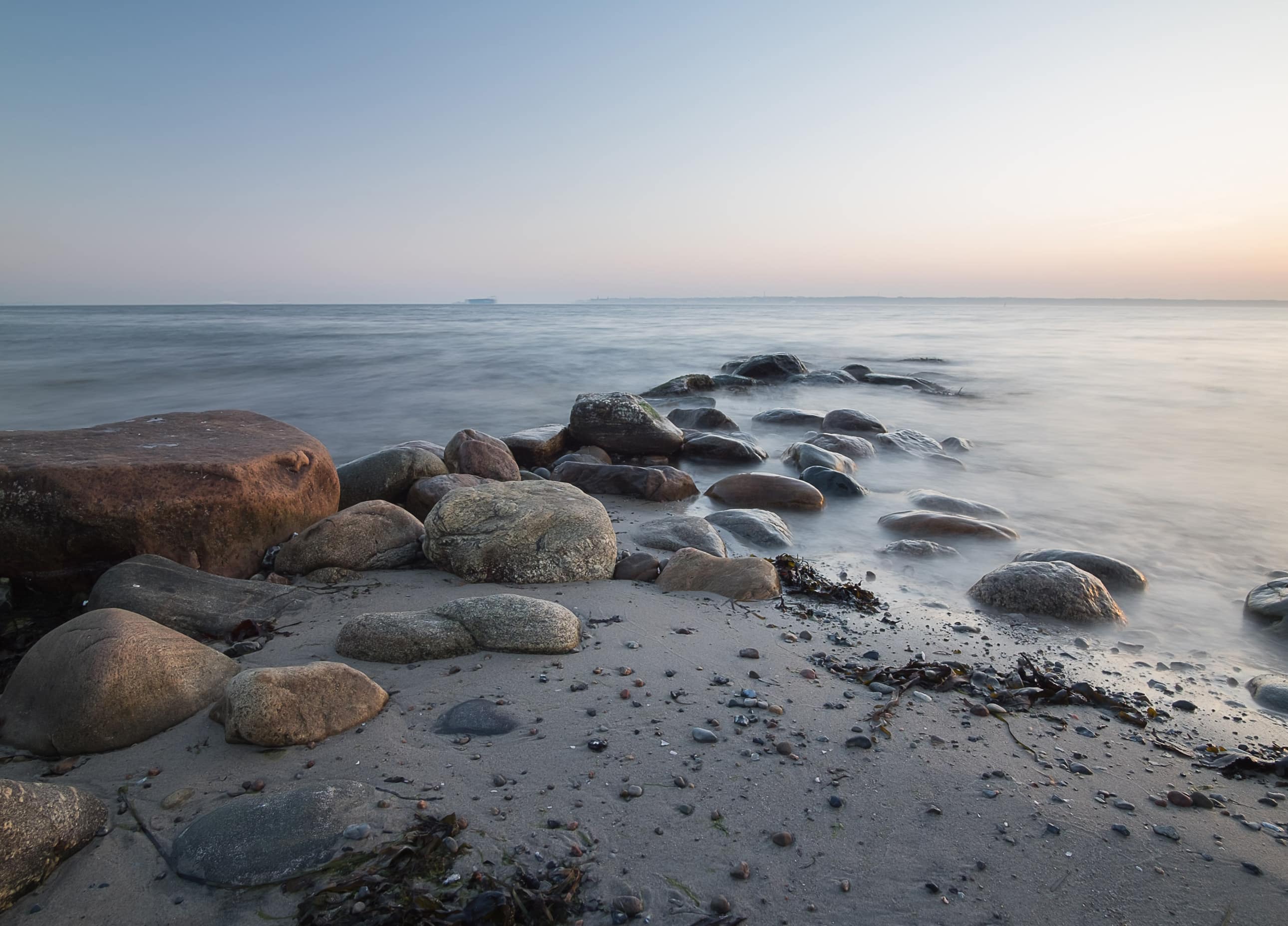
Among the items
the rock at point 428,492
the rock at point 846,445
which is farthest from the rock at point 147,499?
the rock at point 846,445

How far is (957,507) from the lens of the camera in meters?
5.87

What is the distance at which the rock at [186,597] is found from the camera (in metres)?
3.08

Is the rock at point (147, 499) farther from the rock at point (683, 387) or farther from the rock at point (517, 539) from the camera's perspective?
the rock at point (683, 387)

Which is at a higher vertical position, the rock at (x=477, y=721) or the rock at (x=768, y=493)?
the rock at (x=477, y=721)

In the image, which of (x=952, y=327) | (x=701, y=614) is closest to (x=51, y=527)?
(x=701, y=614)

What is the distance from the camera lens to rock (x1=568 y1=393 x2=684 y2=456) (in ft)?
24.6

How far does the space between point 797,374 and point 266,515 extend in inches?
524

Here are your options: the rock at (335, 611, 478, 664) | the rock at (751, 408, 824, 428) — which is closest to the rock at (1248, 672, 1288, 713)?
the rock at (335, 611, 478, 664)

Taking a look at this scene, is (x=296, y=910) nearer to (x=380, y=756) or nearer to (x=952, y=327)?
(x=380, y=756)

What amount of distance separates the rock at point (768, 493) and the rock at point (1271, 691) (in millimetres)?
3084

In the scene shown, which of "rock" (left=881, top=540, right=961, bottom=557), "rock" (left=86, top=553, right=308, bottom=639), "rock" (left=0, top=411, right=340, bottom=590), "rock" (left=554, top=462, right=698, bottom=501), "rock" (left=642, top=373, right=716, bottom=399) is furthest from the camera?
"rock" (left=642, top=373, right=716, bottom=399)

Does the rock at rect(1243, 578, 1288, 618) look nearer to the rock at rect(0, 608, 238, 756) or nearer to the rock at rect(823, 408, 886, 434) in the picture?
the rock at rect(823, 408, 886, 434)

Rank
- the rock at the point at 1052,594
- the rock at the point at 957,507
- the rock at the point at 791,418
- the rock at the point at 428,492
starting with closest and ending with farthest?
the rock at the point at 1052,594, the rock at the point at 428,492, the rock at the point at 957,507, the rock at the point at 791,418

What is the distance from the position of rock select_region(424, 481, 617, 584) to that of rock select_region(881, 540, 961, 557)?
2061 millimetres
